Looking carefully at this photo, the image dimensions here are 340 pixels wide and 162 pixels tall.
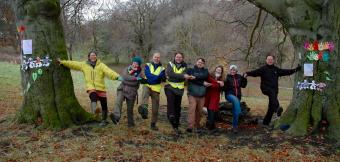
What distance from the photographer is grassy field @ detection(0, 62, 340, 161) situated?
665 cm

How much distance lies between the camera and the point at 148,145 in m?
7.27

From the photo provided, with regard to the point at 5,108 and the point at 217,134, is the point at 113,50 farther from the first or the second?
the point at 217,134

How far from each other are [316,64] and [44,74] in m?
6.10

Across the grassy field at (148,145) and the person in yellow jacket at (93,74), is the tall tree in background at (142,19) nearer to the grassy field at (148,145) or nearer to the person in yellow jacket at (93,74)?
the person in yellow jacket at (93,74)

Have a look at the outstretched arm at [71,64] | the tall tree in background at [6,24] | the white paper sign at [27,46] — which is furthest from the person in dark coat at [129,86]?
the tall tree in background at [6,24]

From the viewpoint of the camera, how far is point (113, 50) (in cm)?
5197

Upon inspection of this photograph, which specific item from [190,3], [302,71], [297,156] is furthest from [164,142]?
[190,3]

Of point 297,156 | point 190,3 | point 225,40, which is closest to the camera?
point 297,156

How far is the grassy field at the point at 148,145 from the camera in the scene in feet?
21.8

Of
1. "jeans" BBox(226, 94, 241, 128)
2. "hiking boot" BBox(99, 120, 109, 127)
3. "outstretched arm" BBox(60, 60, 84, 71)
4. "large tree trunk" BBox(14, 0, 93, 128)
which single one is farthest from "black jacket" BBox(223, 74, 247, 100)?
"large tree trunk" BBox(14, 0, 93, 128)

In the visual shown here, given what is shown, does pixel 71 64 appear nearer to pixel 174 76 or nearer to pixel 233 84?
pixel 174 76

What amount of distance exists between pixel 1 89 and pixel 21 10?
10.0 m

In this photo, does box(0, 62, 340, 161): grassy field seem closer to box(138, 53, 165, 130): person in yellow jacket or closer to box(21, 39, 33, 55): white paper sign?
box(138, 53, 165, 130): person in yellow jacket

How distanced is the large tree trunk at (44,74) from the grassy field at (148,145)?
13.3 inches
